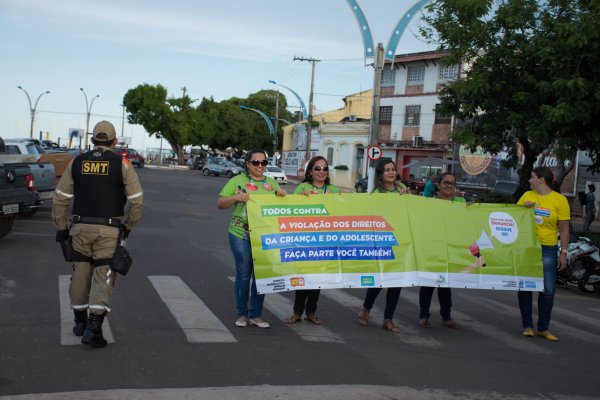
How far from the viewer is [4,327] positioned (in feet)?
21.3

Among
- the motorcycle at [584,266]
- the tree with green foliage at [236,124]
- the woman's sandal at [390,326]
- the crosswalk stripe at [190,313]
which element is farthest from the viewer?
Result: the tree with green foliage at [236,124]

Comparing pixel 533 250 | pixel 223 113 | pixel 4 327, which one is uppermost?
pixel 223 113

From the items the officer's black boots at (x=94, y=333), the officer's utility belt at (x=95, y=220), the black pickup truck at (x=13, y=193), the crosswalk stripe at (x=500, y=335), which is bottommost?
the crosswalk stripe at (x=500, y=335)

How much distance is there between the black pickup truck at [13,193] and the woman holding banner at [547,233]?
9065 mm

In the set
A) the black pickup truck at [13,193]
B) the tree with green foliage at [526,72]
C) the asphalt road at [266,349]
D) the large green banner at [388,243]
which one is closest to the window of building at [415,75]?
the tree with green foliage at [526,72]

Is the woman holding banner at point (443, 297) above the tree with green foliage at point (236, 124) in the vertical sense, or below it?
below

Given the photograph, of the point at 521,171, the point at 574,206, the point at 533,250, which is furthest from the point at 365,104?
the point at 533,250

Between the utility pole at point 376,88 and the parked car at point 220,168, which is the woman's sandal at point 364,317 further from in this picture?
the parked car at point 220,168

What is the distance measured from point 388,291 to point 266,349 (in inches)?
71.7

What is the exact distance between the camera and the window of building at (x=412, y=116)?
4853 centimetres

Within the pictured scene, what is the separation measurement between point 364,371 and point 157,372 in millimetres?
1692

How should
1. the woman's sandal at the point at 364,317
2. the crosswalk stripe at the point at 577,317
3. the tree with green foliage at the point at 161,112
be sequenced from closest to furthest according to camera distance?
the woman's sandal at the point at 364,317 → the crosswalk stripe at the point at 577,317 → the tree with green foliage at the point at 161,112

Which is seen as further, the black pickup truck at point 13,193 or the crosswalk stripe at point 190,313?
the black pickup truck at point 13,193

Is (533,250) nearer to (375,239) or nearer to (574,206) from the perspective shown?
(375,239)
